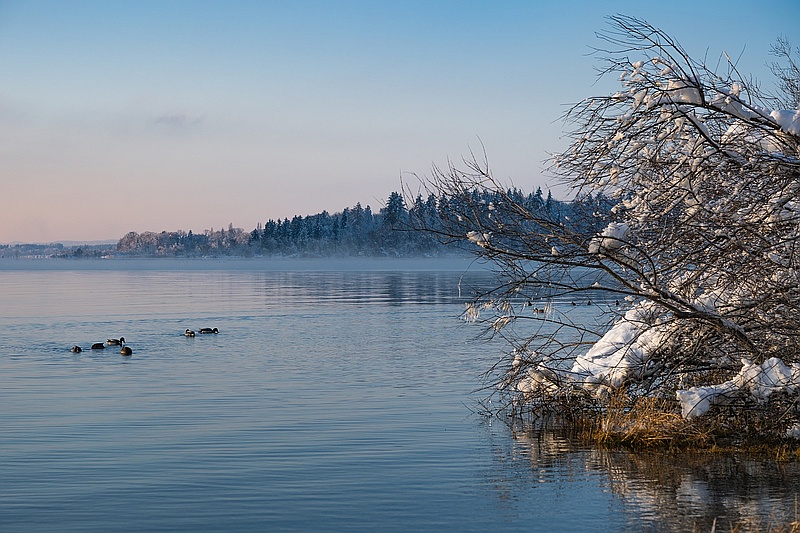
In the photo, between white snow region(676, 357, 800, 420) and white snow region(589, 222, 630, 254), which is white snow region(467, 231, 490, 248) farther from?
white snow region(676, 357, 800, 420)

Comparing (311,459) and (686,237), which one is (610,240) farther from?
(311,459)

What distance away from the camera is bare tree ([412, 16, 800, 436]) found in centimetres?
1186

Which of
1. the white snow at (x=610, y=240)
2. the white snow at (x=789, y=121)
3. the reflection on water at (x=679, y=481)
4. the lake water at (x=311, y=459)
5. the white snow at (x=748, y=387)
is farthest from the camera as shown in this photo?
the white snow at (x=748, y=387)

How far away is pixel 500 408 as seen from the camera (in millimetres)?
18406

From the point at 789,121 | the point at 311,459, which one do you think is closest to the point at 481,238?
the point at 789,121

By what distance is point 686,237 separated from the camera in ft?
41.3

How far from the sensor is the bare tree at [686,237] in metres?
11.9

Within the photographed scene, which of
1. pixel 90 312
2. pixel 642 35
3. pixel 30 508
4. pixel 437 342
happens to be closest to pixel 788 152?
pixel 642 35

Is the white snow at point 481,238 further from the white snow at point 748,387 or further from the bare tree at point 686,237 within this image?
the white snow at point 748,387

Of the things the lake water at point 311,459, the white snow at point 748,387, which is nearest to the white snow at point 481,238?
the lake water at point 311,459

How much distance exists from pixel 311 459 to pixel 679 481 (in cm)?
536

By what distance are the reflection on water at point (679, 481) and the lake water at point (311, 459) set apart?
0.13 ft

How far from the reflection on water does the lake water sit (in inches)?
1.6

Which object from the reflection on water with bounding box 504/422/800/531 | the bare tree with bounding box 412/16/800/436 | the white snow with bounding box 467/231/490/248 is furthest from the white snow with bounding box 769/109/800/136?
the reflection on water with bounding box 504/422/800/531
